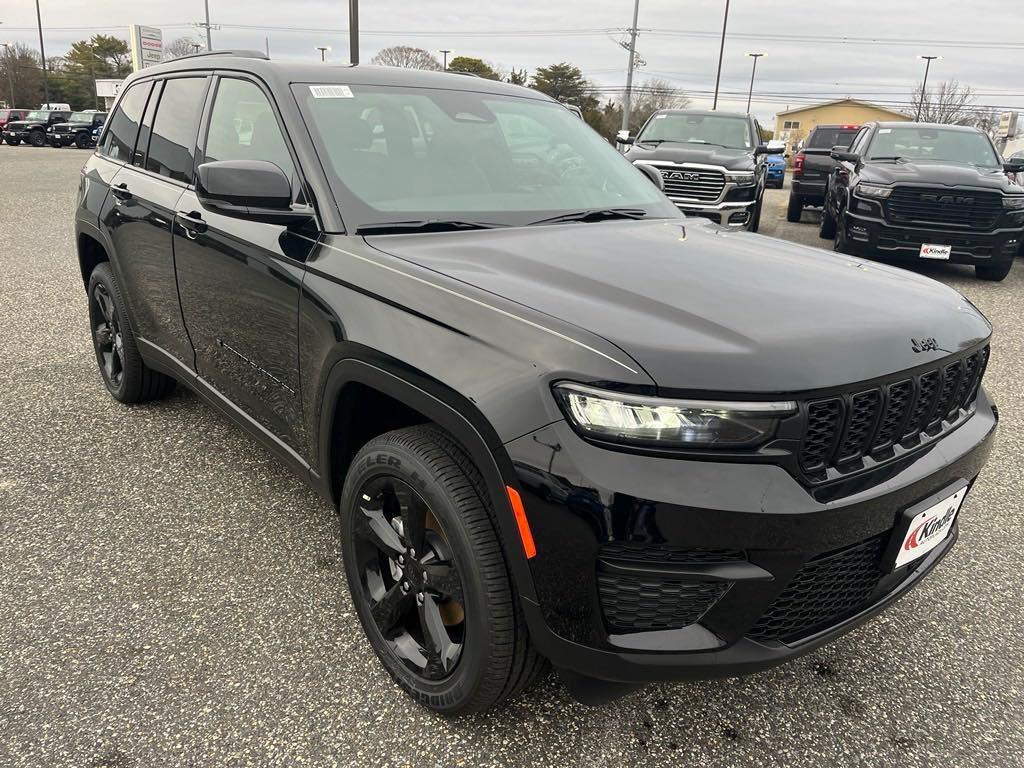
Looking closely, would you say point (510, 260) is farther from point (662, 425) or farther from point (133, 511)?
point (133, 511)

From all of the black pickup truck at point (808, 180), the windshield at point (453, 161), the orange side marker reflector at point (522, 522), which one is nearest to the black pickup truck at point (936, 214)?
the black pickup truck at point (808, 180)

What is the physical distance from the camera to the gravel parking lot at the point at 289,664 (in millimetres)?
1976

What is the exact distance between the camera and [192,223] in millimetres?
2953

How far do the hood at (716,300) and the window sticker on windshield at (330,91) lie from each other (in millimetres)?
710

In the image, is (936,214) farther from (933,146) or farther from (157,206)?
(157,206)

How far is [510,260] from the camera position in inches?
82.8

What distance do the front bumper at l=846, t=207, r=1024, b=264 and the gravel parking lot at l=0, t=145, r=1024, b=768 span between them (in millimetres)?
5062

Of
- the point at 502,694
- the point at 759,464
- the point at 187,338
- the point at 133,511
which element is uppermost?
the point at 759,464

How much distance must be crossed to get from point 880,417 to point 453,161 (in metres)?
1.68

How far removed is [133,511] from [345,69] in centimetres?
196

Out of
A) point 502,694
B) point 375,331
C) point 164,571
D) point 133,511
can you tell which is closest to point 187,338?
point 133,511

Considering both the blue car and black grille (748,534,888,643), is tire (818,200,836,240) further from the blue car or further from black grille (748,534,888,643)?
the blue car

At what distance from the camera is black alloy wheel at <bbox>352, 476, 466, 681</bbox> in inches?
75.9

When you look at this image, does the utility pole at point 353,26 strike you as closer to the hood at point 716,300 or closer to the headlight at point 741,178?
the headlight at point 741,178
